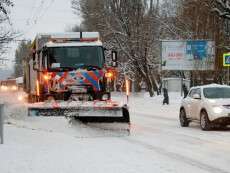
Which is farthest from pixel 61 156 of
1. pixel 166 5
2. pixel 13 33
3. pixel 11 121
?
pixel 166 5

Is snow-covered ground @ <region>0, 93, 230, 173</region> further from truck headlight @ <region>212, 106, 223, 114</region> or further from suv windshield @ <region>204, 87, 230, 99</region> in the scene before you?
suv windshield @ <region>204, 87, 230, 99</region>

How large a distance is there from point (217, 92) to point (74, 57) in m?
5.04

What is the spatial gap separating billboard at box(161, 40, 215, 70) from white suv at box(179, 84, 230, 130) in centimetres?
2281

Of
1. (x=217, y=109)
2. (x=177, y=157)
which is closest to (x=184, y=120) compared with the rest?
(x=217, y=109)

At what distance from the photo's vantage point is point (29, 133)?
604 inches

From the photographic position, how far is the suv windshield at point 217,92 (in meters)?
19.7

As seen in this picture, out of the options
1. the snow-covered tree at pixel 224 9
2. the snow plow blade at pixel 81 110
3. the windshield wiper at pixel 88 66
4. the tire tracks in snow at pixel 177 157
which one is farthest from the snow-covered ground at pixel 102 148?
the snow-covered tree at pixel 224 9

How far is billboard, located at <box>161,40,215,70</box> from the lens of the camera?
4456 centimetres

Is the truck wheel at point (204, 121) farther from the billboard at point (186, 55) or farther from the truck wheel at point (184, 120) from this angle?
the billboard at point (186, 55)

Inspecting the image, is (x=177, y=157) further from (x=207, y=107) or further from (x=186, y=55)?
(x=186, y=55)

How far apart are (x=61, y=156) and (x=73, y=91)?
26.9 feet

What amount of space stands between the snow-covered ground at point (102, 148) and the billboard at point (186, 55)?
25655 millimetres

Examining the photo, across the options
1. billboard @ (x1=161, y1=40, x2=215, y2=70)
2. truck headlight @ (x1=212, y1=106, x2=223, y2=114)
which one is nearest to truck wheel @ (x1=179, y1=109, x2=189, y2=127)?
truck headlight @ (x1=212, y1=106, x2=223, y2=114)

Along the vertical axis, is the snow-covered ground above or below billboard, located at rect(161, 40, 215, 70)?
below
